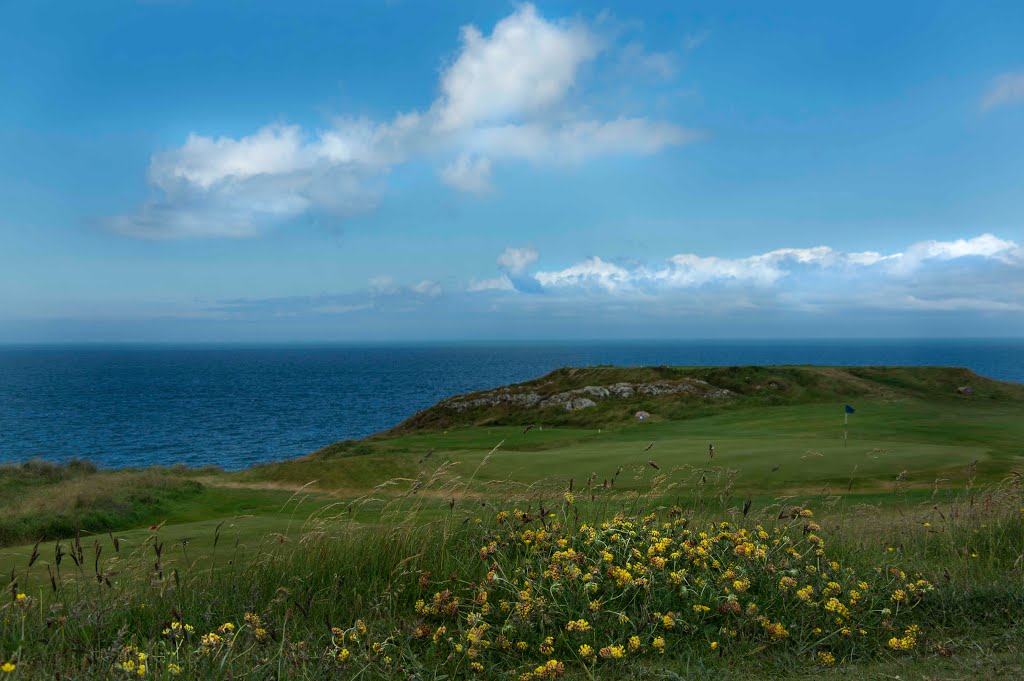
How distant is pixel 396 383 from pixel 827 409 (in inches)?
4230

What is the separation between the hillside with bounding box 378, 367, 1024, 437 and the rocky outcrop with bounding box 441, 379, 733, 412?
0.07m

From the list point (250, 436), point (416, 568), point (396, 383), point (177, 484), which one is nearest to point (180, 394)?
point (396, 383)

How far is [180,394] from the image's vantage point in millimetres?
109562

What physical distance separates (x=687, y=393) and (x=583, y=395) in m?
7.66

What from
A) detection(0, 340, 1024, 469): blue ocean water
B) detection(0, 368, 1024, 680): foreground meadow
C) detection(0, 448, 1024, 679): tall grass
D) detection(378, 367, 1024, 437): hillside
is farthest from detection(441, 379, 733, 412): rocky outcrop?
detection(0, 448, 1024, 679): tall grass

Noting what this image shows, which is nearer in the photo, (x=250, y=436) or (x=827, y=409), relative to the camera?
(x=827, y=409)

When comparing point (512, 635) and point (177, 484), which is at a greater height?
point (512, 635)

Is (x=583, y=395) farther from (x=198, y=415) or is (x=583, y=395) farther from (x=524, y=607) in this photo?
(x=198, y=415)

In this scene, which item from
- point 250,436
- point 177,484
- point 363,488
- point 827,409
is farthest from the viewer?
point 250,436

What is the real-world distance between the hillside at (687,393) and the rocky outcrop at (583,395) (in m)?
0.07

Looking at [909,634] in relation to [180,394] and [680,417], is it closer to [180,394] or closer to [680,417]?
[680,417]

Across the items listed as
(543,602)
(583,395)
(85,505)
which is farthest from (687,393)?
(543,602)

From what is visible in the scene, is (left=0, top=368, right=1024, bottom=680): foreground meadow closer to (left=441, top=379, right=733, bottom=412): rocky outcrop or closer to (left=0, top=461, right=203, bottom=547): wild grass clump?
(left=0, top=461, right=203, bottom=547): wild grass clump

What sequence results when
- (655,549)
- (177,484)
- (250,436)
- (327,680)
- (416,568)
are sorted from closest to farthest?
1. (327,680)
2. (655,549)
3. (416,568)
4. (177,484)
5. (250,436)
